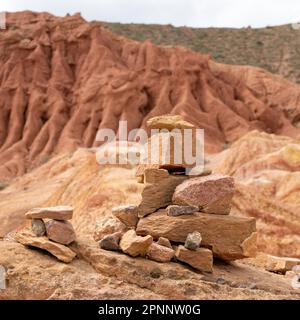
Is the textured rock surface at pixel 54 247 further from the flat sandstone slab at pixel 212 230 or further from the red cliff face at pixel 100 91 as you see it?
the red cliff face at pixel 100 91

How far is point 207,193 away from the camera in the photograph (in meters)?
8.81

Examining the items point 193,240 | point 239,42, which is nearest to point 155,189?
point 193,240

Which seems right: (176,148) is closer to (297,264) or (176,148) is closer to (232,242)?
(232,242)

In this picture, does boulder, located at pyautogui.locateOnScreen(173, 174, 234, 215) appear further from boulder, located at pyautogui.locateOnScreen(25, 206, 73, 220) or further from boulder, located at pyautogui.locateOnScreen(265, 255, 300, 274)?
boulder, located at pyautogui.locateOnScreen(265, 255, 300, 274)

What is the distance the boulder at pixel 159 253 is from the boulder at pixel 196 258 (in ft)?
0.45

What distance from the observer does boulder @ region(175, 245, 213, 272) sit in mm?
8477

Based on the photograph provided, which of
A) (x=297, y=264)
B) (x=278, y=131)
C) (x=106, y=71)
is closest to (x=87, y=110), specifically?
(x=106, y=71)

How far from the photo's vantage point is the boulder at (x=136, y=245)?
27.1 feet

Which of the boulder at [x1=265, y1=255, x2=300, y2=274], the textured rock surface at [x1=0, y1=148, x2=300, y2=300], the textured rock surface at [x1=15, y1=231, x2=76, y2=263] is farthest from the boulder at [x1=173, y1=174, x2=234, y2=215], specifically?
the boulder at [x1=265, y1=255, x2=300, y2=274]

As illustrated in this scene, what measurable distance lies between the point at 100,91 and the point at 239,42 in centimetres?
3424

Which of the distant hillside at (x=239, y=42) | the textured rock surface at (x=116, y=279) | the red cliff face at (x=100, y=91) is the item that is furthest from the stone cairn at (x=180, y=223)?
the distant hillside at (x=239, y=42)

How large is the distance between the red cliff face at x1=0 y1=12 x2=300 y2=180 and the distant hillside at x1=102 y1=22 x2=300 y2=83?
16.4 metres

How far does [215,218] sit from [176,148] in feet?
4.05

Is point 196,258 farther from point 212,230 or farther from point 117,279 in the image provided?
point 117,279
